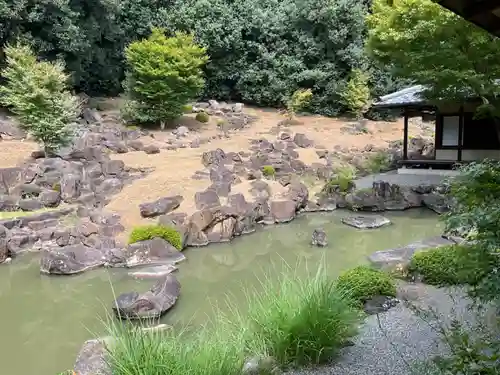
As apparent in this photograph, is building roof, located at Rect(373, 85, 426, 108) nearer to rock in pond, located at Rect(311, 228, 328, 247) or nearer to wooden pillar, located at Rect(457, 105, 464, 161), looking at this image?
wooden pillar, located at Rect(457, 105, 464, 161)

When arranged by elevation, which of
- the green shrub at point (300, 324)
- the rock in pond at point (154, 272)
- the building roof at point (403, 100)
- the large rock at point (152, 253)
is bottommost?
the rock in pond at point (154, 272)

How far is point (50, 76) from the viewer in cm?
1581

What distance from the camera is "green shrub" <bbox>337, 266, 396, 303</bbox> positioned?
6277 mm

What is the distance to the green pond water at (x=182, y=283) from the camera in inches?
275

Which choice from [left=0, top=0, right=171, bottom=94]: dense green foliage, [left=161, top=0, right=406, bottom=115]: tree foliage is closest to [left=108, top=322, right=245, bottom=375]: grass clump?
[left=0, top=0, right=171, bottom=94]: dense green foliage

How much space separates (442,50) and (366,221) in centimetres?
451

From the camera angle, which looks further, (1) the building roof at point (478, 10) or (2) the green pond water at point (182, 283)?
(2) the green pond water at point (182, 283)

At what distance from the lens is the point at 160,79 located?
72.5 feet

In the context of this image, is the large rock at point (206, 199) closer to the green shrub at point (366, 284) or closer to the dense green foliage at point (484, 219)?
the green shrub at point (366, 284)

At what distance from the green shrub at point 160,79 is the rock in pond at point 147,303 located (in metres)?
15.3

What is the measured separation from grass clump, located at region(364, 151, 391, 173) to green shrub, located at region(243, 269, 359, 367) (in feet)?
47.0

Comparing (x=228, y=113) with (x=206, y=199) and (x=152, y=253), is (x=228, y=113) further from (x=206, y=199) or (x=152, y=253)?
(x=152, y=253)

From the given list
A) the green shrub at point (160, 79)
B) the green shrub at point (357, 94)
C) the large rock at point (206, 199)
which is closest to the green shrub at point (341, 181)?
the large rock at point (206, 199)

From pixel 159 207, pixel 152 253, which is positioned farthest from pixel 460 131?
pixel 152 253
